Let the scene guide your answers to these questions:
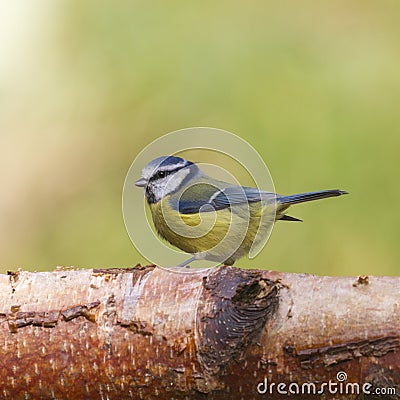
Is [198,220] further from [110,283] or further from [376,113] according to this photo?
[376,113]

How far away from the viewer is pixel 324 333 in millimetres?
1253

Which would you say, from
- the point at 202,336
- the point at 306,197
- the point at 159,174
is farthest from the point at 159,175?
the point at 202,336

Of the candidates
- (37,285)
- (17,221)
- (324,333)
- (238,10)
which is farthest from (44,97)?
(324,333)

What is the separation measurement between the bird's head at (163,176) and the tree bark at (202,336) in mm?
902

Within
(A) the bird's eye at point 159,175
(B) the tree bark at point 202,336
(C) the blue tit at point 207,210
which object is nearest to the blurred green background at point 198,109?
(C) the blue tit at point 207,210

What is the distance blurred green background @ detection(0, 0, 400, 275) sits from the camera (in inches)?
108

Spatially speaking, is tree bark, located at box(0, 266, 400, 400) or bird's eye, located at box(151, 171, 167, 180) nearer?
tree bark, located at box(0, 266, 400, 400)

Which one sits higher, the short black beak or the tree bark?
the short black beak

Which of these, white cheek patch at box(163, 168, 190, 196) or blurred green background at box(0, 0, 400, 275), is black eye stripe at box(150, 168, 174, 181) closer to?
white cheek patch at box(163, 168, 190, 196)

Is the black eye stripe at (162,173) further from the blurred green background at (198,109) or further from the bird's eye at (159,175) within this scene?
the blurred green background at (198,109)

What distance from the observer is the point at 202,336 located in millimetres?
1285

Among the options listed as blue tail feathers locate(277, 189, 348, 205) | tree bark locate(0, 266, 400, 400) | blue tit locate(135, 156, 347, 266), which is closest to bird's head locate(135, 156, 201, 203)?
blue tit locate(135, 156, 347, 266)

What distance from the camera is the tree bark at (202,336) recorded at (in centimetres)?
124

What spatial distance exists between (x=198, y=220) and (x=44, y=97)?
1340 mm
